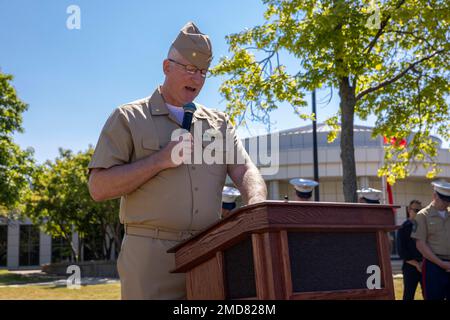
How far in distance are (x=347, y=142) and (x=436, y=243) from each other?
432cm

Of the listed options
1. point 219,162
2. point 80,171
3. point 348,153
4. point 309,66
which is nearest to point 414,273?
point 348,153

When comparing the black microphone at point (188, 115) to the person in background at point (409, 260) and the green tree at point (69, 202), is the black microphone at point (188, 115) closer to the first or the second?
the person in background at point (409, 260)

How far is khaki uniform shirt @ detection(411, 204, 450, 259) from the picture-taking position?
25.0 feet

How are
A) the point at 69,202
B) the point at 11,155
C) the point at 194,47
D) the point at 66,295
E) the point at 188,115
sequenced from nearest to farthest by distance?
the point at 188,115
the point at 194,47
the point at 66,295
the point at 11,155
the point at 69,202

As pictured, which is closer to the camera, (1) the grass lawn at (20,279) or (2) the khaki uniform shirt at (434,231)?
(2) the khaki uniform shirt at (434,231)

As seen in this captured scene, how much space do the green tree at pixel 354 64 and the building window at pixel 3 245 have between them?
4174 centimetres

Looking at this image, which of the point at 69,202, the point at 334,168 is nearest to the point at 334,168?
the point at 334,168

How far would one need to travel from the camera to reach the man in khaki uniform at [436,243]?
7465 mm

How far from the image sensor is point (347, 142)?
11680 millimetres

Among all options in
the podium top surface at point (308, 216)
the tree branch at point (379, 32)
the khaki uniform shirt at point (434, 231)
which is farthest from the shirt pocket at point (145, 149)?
the tree branch at point (379, 32)

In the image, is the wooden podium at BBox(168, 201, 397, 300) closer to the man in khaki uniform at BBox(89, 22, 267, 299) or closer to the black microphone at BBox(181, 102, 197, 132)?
the man in khaki uniform at BBox(89, 22, 267, 299)

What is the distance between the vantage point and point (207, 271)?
2.29 meters

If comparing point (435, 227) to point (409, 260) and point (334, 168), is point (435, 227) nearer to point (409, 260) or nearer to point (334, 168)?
point (409, 260)
